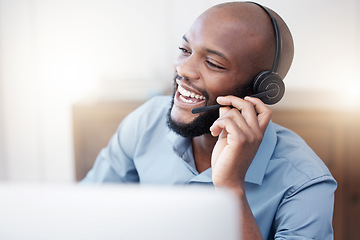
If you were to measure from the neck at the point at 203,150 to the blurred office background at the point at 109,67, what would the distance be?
2.90ft

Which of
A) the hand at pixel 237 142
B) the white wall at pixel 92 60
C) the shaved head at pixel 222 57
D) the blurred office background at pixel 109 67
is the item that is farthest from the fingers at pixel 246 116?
the white wall at pixel 92 60

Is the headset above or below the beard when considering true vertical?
above

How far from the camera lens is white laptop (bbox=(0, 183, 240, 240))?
352 millimetres

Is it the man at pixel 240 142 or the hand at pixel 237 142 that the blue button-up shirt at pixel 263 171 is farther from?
the hand at pixel 237 142

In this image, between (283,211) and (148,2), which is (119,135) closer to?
(283,211)

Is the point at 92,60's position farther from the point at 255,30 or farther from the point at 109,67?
the point at 255,30

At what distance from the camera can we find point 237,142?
0.89 metres

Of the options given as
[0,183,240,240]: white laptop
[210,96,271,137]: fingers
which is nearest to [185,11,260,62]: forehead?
[210,96,271,137]: fingers

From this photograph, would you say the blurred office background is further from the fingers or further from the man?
the fingers

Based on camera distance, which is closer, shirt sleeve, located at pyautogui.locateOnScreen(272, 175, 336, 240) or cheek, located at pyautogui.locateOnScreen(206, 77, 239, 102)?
shirt sleeve, located at pyautogui.locateOnScreen(272, 175, 336, 240)

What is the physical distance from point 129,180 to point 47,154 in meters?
1.77

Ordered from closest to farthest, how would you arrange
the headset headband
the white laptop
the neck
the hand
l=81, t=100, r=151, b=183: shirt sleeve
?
the white laptop, the hand, the headset headband, the neck, l=81, t=100, r=151, b=183: shirt sleeve

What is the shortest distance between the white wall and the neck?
1027 mm

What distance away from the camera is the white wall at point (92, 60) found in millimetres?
2201
